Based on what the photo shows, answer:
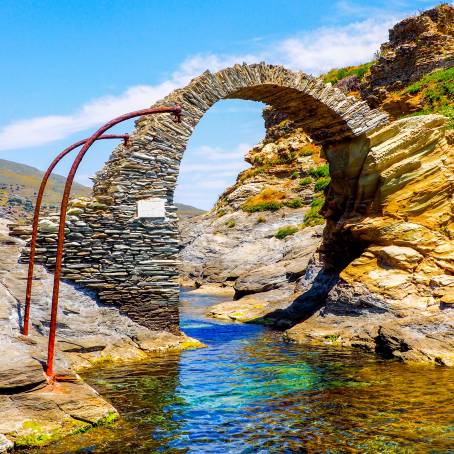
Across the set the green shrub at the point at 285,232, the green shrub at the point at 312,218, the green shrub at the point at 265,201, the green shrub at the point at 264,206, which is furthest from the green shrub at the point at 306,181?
the green shrub at the point at 285,232

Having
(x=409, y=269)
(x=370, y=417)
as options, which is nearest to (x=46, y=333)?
(x=370, y=417)

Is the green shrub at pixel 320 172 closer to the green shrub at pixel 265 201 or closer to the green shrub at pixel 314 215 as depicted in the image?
the green shrub at pixel 265 201

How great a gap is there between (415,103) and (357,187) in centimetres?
1273

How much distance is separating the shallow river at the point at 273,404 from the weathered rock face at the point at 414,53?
98.6 feet

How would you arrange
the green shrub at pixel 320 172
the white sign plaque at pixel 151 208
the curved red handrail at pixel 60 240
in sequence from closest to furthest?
the curved red handrail at pixel 60 240, the white sign plaque at pixel 151 208, the green shrub at pixel 320 172

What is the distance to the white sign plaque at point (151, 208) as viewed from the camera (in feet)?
43.7

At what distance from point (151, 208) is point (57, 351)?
449 cm

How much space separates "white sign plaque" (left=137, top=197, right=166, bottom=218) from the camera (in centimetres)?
1331

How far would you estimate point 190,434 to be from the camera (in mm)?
7293

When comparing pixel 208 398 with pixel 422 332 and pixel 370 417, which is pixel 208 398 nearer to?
pixel 370 417

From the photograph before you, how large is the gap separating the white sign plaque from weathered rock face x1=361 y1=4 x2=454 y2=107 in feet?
92.8

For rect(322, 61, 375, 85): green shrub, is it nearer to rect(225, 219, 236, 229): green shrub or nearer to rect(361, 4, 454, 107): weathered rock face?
rect(361, 4, 454, 107): weathered rock face

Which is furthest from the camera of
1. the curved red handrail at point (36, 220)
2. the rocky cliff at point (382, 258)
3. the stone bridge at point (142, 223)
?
Answer: the rocky cliff at point (382, 258)

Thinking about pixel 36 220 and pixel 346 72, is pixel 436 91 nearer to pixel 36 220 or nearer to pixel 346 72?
pixel 36 220
